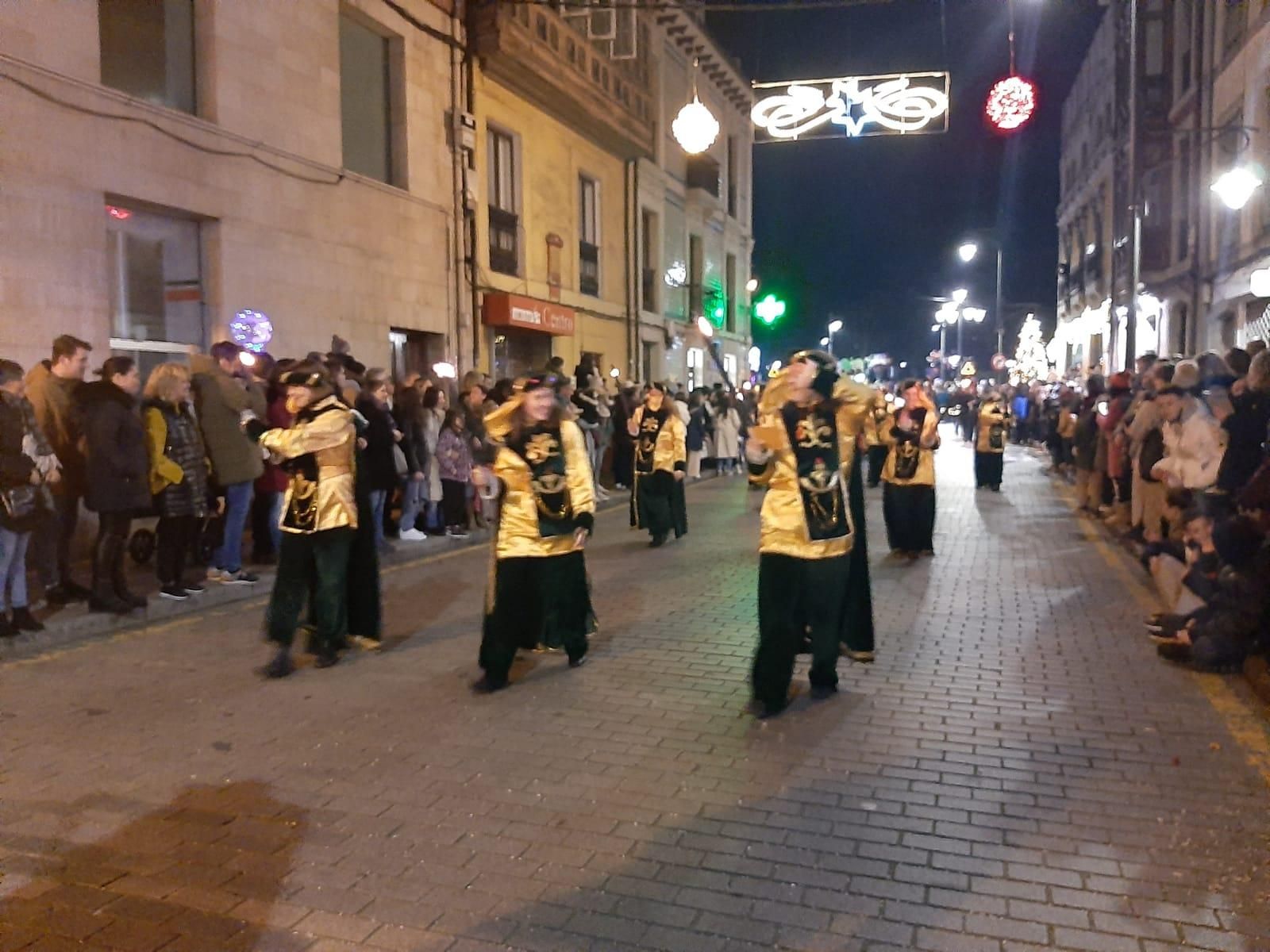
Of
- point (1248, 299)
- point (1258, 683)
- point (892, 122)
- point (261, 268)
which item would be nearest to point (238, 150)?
point (261, 268)

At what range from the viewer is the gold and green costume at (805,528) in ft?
18.3

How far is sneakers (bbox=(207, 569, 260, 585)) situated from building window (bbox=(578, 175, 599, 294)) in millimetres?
13885

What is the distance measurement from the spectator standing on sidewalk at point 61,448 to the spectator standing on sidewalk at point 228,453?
3.33 ft

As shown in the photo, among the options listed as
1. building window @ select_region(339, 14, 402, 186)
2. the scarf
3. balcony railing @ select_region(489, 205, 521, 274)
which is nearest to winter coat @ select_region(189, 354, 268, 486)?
the scarf

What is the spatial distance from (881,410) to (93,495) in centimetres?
1030

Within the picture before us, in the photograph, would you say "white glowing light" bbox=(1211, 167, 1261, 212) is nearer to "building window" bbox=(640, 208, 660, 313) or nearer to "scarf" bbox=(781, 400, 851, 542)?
"scarf" bbox=(781, 400, 851, 542)

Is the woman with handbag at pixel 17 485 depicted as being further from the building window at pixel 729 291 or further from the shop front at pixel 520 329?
the building window at pixel 729 291

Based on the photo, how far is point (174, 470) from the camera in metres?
8.09

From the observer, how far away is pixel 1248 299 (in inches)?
813

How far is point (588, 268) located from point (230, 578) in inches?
584

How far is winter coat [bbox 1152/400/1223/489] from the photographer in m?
7.92

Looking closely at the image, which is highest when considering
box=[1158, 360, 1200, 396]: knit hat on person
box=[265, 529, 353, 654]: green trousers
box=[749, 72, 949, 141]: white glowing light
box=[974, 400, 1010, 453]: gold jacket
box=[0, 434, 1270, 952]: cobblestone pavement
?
box=[749, 72, 949, 141]: white glowing light

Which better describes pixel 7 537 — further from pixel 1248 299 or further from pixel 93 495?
pixel 1248 299

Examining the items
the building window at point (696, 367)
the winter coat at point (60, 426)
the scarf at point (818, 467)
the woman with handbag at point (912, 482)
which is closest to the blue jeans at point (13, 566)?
the winter coat at point (60, 426)
